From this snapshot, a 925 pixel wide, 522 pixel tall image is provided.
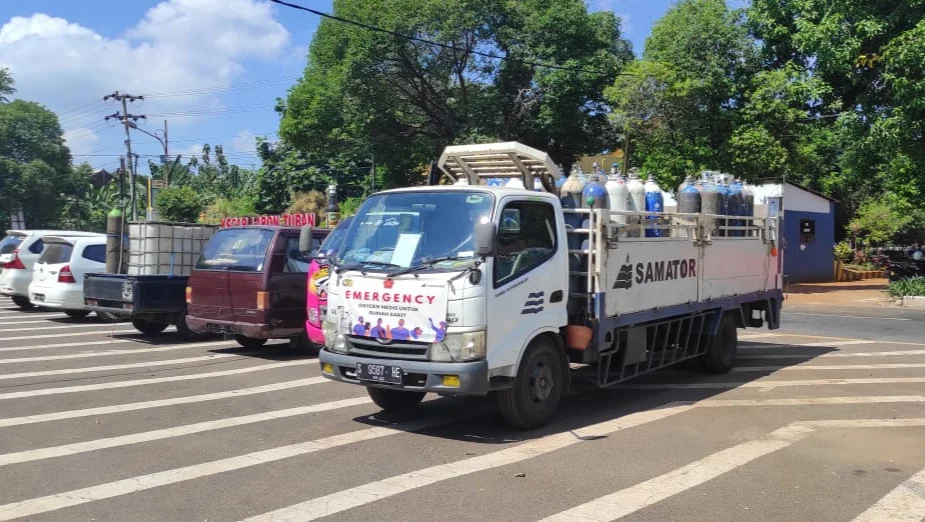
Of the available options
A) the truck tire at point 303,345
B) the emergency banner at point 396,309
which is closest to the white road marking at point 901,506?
the emergency banner at point 396,309

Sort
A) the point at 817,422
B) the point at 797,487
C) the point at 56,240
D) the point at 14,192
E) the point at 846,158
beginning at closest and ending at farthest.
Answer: the point at 797,487, the point at 817,422, the point at 56,240, the point at 846,158, the point at 14,192

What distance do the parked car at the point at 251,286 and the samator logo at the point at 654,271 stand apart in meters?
5.11

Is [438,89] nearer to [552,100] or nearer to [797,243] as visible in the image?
[552,100]

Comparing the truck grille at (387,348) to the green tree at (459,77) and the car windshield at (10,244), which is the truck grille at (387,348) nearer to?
the car windshield at (10,244)

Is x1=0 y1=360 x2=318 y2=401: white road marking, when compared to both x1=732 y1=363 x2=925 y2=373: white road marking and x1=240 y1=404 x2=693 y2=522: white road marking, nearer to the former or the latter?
x1=240 y1=404 x2=693 y2=522: white road marking

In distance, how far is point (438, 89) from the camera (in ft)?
91.7

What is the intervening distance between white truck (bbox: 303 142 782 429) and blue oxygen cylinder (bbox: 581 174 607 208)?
0.54ft

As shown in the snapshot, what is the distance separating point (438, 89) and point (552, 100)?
4.18 m

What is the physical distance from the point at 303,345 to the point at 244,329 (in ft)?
3.69

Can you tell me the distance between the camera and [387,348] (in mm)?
7094

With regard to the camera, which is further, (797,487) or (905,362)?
(905,362)

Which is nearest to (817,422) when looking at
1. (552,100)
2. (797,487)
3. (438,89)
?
(797,487)

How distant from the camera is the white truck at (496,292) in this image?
6801 millimetres

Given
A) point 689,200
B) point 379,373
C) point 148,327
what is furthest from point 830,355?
point 148,327
